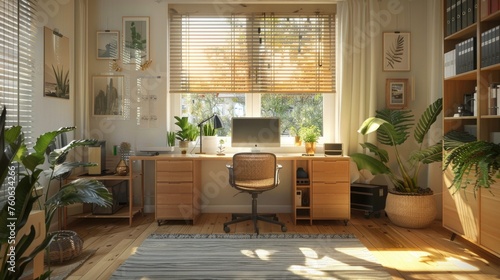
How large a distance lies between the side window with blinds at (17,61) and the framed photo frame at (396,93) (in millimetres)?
3807

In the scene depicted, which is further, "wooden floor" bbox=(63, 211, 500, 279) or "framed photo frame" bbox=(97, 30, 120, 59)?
"framed photo frame" bbox=(97, 30, 120, 59)

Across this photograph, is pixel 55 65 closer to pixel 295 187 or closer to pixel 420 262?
pixel 295 187

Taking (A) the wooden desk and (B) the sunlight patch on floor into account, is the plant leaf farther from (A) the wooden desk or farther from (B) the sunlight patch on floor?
(B) the sunlight patch on floor

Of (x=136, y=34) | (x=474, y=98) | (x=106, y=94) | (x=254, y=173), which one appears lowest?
(x=254, y=173)

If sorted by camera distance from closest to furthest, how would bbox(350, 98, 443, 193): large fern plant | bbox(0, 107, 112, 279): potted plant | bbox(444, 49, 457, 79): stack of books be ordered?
bbox(0, 107, 112, 279): potted plant → bbox(444, 49, 457, 79): stack of books → bbox(350, 98, 443, 193): large fern plant

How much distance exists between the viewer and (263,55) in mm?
4238

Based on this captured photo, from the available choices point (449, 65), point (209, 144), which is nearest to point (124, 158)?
point (209, 144)

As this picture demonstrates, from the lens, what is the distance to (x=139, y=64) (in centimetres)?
420

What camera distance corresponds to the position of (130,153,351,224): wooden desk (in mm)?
3680

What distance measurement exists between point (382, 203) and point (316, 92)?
1527mm

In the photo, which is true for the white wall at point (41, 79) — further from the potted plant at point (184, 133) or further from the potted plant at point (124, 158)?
the potted plant at point (184, 133)

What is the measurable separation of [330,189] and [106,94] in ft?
9.46

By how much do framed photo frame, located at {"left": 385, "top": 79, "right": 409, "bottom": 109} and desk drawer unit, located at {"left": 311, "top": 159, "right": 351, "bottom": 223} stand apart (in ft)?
3.60

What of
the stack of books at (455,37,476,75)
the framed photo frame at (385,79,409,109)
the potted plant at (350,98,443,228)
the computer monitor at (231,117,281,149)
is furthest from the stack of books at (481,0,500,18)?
the computer monitor at (231,117,281,149)
